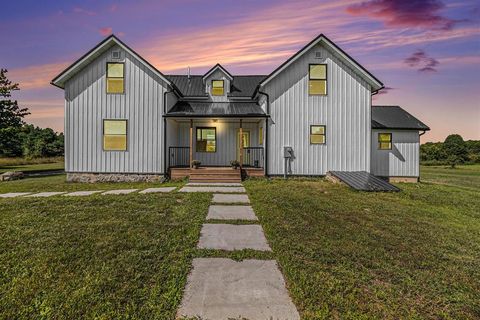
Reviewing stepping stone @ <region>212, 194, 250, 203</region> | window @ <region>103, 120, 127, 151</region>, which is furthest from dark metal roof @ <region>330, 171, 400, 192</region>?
window @ <region>103, 120, 127, 151</region>

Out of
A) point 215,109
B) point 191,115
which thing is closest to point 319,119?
point 215,109

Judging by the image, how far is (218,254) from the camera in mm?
3789

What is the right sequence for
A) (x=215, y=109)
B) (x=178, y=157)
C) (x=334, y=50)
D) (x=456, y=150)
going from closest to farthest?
1. (x=334, y=50)
2. (x=215, y=109)
3. (x=178, y=157)
4. (x=456, y=150)

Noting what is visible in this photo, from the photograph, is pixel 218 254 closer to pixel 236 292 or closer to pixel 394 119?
pixel 236 292

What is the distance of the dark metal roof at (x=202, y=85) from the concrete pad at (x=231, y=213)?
1053 centimetres

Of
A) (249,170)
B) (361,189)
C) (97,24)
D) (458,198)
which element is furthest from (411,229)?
(97,24)

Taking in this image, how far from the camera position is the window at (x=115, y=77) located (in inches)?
488

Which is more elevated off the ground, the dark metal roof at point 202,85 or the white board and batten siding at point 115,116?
the dark metal roof at point 202,85

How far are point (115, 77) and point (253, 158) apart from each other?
8647 millimetres

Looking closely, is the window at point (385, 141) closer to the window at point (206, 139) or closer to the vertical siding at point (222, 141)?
the vertical siding at point (222, 141)

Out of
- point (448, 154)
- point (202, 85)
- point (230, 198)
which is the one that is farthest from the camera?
point (448, 154)

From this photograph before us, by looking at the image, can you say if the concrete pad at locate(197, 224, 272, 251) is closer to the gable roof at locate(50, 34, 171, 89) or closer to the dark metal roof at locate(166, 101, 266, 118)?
the dark metal roof at locate(166, 101, 266, 118)

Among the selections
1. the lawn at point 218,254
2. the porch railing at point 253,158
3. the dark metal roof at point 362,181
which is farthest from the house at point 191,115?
the lawn at point 218,254

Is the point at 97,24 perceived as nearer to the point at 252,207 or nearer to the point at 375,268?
the point at 252,207
